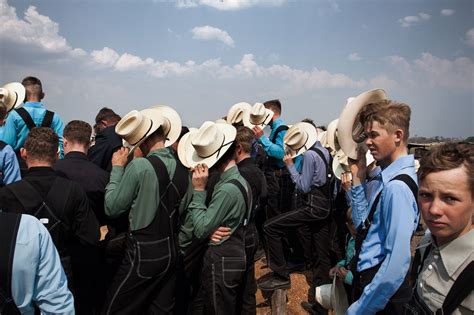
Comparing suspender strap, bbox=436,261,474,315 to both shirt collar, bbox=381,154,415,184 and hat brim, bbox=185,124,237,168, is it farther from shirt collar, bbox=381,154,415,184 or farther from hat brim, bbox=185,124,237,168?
hat brim, bbox=185,124,237,168

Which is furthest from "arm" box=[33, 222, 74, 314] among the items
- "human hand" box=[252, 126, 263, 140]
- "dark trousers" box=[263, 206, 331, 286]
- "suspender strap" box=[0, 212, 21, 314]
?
"human hand" box=[252, 126, 263, 140]

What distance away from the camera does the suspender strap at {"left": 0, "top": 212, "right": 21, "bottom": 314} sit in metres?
→ 2.05

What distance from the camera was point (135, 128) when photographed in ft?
11.8

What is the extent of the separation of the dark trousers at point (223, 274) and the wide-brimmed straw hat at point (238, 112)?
422 cm

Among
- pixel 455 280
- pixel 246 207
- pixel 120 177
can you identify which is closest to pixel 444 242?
pixel 455 280

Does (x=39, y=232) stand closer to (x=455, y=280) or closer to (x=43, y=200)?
(x=43, y=200)

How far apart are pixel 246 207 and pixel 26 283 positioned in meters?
1.95

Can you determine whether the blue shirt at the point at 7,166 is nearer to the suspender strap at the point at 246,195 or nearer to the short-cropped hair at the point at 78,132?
the short-cropped hair at the point at 78,132

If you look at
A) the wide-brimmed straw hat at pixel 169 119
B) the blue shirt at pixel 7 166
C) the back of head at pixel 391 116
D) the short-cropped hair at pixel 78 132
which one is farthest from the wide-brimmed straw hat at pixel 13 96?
the back of head at pixel 391 116

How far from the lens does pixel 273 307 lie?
5.20 metres

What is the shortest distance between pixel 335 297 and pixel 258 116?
15.1ft

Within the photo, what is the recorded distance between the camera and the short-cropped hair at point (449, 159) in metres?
1.71

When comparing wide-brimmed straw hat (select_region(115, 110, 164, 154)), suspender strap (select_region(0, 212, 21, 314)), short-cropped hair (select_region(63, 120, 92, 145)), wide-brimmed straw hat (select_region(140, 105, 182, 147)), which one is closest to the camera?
suspender strap (select_region(0, 212, 21, 314))

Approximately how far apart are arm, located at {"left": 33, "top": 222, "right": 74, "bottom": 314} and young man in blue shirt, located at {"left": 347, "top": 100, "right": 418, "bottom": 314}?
1.73 metres
